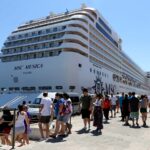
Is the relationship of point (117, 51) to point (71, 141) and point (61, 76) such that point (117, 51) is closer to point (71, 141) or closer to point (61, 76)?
point (61, 76)

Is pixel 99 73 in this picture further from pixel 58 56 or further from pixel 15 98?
pixel 15 98

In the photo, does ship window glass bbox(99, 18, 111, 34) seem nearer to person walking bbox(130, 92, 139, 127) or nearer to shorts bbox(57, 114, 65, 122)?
person walking bbox(130, 92, 139, 127)

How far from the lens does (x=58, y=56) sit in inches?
1325

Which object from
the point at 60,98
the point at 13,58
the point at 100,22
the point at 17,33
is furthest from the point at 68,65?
the point at 60,98

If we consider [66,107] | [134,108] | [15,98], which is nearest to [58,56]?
[15,98]

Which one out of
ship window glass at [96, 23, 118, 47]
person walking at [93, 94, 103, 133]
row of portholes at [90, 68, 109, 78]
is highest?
ship window glass at [96, 23, 118, 47]

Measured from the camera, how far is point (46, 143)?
7367 millimetres

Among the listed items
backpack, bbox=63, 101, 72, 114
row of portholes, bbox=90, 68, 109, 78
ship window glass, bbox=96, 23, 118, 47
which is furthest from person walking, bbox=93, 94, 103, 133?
ship window glass, bbox=96, 23, 118, 47

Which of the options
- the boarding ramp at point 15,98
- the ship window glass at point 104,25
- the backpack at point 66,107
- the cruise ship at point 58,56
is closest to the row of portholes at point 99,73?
the cruise ship at point 58,56

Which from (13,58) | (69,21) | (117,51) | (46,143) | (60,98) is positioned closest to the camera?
(46,143)

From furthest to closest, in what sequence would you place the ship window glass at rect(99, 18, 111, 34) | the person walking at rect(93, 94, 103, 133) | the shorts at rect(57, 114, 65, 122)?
the ship window glass at rect(99, 18, 111, 34) < the person walking at rect(93, 94, 103, 133) < the shorts at rect(57, 114, 65, 122)

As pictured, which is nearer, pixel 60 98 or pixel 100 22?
pixel 60 98

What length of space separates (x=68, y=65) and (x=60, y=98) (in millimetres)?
24173

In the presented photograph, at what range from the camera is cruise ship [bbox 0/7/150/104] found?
3341 cm
